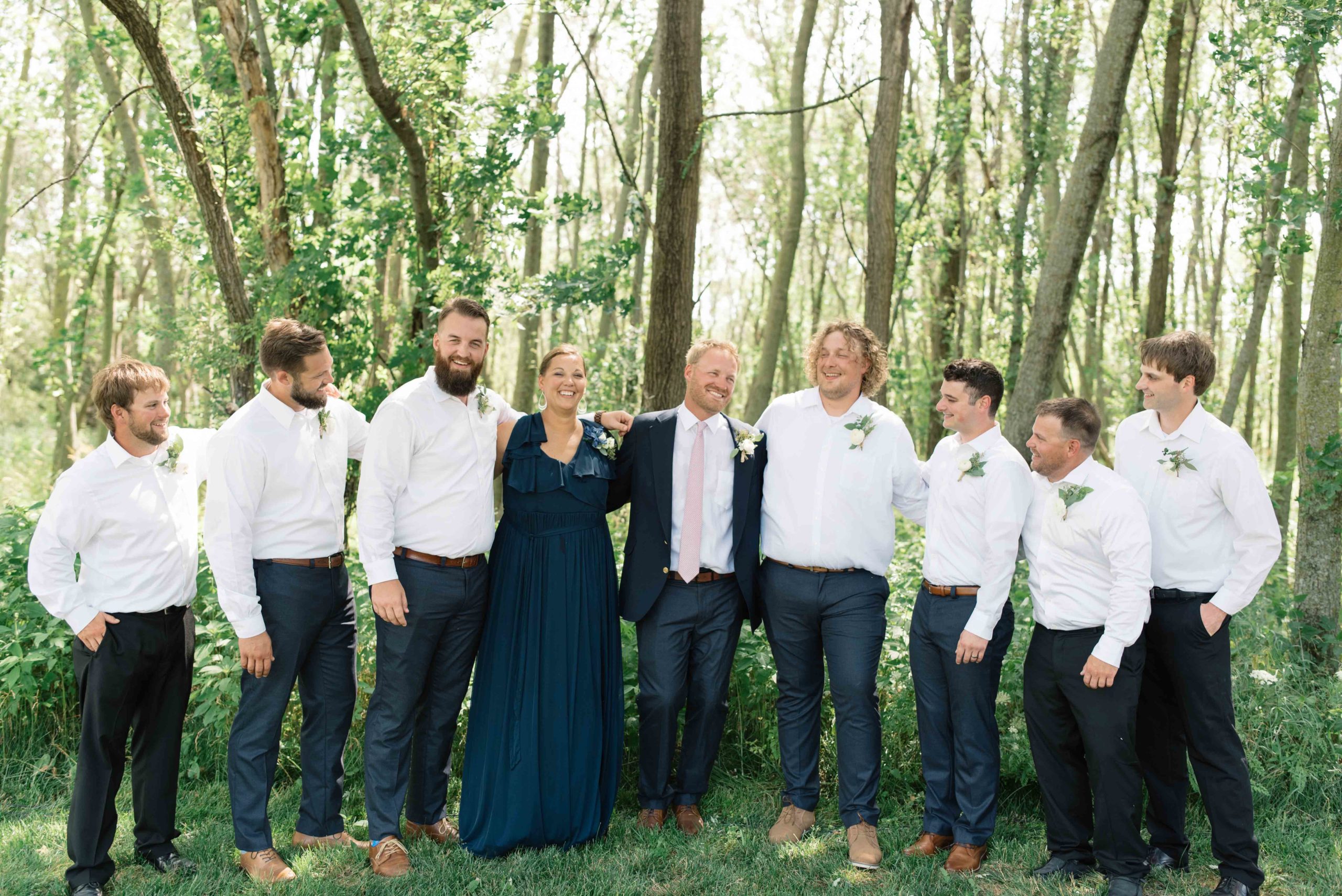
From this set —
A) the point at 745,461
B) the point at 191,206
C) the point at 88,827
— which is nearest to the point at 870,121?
the point at 191,206

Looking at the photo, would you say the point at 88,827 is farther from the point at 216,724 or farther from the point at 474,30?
the point at 474,30

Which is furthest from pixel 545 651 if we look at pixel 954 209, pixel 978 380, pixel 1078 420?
pixel 954 209

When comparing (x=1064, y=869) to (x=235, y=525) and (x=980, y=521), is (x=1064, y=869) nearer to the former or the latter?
(x=980, y=521)

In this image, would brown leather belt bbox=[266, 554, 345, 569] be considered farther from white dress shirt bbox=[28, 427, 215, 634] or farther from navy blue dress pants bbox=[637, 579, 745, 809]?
navy blue dress pants bbox=[637, 579, 745, 809]

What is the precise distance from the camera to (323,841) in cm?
432

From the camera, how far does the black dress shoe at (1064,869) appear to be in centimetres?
407

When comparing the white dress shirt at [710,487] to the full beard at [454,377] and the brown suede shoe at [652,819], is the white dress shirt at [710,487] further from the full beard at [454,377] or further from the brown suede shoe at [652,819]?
the brown suede shoe at [652,819]

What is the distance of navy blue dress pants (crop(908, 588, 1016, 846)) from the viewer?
165 inches

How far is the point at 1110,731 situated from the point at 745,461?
1.80m

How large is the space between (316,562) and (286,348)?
2.85 ft

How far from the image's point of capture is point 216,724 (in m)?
5.07

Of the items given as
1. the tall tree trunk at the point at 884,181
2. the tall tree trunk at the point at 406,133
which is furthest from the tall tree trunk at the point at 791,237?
the tall tree trunk at the point at 406,133

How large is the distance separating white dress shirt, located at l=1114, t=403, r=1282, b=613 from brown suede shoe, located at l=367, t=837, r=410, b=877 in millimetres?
3173

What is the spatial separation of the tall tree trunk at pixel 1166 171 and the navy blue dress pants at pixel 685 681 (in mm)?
7424
